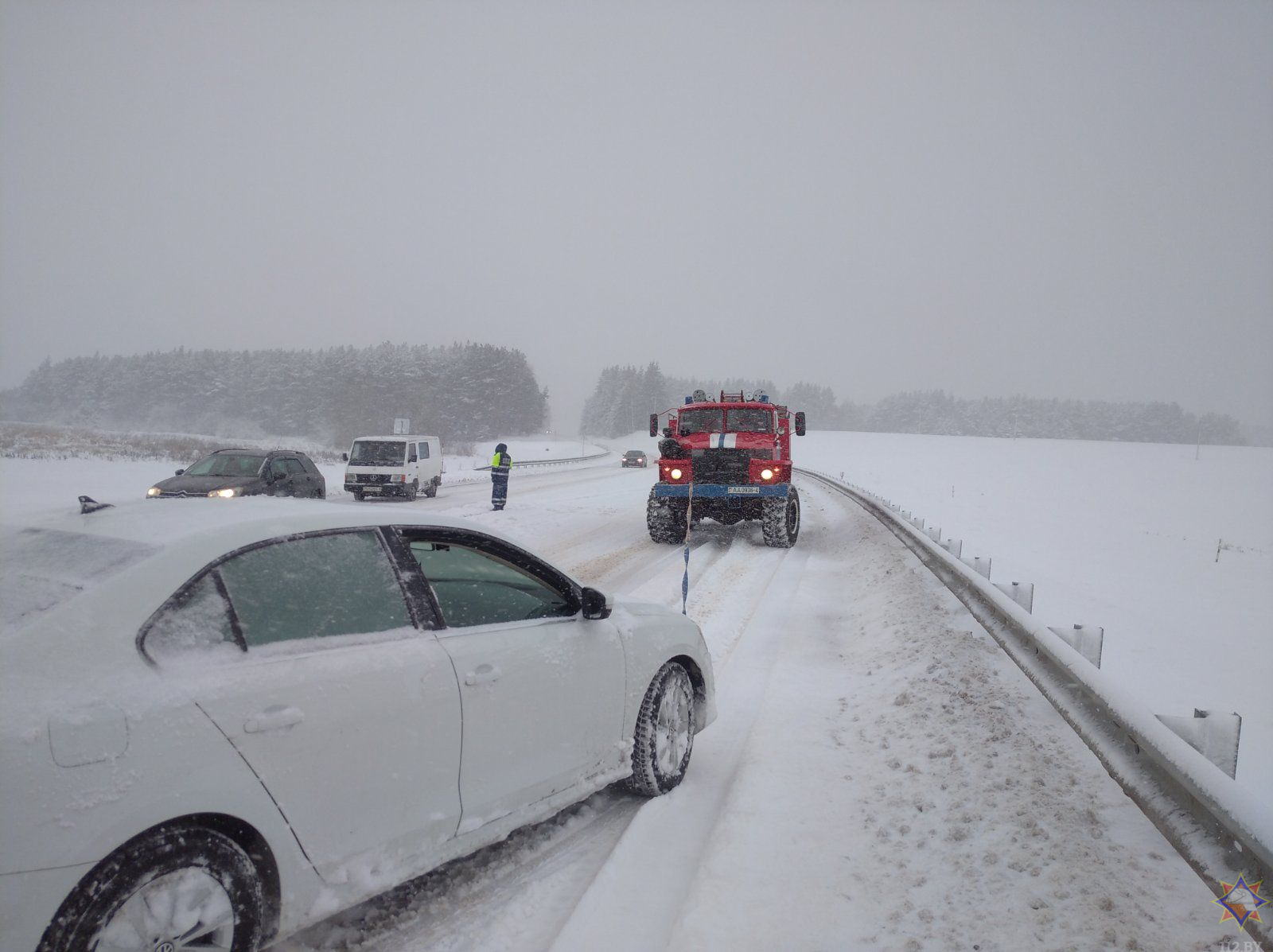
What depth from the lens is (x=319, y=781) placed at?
2363 millimetres

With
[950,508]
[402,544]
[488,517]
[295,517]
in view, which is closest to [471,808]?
[402,544]

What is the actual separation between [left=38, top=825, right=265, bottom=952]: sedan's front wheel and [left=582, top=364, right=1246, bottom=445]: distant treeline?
114 m

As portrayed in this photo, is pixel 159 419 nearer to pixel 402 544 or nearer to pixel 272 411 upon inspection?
pixel 272 411

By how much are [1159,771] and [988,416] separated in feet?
482

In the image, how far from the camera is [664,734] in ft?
13.1

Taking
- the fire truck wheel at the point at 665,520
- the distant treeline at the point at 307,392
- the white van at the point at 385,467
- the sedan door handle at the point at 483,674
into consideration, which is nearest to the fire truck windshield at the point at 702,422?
the fire truck wheel at the point at 665,520

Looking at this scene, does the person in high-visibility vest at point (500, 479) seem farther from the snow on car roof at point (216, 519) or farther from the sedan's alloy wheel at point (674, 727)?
the snow on car roof at point (216, 519)

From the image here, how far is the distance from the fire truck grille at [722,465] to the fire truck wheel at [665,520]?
2.26 feet

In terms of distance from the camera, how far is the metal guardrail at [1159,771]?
218 centimetres

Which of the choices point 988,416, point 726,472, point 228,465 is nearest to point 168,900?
point 726,472

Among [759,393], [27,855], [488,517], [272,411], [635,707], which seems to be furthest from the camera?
[272,411]

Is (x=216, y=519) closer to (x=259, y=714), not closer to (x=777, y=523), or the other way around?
(x=259, y=714)

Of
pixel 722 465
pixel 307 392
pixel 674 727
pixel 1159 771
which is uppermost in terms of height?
pixel 307 392

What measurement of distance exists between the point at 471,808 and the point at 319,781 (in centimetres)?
71
